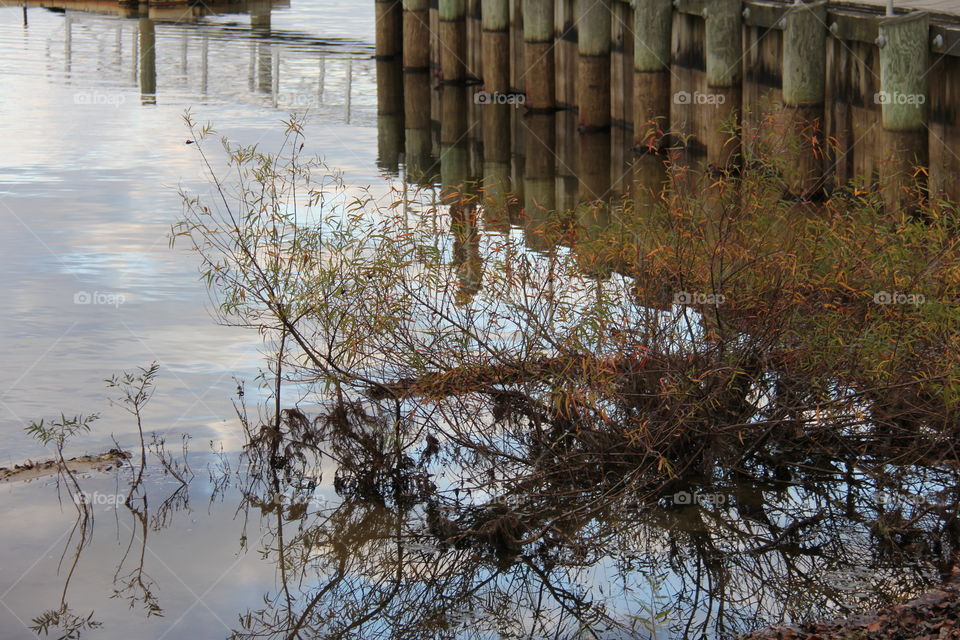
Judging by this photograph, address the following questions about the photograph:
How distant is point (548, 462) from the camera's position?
811cm

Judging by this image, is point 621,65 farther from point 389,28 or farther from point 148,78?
point 389,28

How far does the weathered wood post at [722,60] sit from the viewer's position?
1593 centimetres

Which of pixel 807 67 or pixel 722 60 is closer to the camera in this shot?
pixel 807 67

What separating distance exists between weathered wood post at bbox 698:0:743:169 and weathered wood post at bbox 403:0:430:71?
1216cm

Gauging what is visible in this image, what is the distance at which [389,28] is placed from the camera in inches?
1188

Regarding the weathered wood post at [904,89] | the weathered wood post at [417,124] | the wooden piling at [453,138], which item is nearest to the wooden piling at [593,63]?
the wooden piling at [453,138]

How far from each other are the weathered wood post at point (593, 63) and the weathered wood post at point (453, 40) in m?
5.69

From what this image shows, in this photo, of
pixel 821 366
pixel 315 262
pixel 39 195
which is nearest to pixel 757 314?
pixel 821 366

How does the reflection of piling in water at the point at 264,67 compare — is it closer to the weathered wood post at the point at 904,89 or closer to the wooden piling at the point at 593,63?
the wooden piling at the point at 593,63

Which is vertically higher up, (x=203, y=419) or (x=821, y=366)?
(x=821, y=366)

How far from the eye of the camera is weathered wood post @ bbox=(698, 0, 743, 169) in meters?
15.9

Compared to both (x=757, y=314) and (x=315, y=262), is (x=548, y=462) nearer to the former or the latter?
(x=757, y=314)

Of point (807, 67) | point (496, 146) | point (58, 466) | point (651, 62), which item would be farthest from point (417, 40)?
point (58, 466)

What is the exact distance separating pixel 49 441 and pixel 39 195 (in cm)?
818
